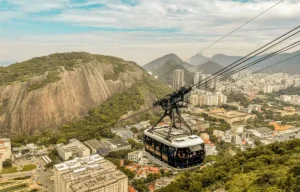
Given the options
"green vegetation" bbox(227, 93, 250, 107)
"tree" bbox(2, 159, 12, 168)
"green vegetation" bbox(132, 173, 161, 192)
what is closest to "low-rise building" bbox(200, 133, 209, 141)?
"green vegetation" bbox(132, 173, 161, 192)

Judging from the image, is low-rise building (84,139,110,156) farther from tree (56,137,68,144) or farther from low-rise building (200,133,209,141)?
low-rise building (200,133,209,141)

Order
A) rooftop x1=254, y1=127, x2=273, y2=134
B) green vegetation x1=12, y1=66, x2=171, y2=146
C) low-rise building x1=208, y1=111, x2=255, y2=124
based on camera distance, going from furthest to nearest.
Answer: low-rise building x1=208, y1=111, x2=255, y2=124, rooftop x1=254, y1=127, x2=273, y2=134, green vegetation x1=12, y1=66, x2=171, y2=146

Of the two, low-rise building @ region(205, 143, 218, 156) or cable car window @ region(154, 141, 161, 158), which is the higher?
cable car window @ region(154, 141, 161, 158)

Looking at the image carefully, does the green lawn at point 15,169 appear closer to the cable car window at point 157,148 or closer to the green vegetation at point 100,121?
the green vegetation at point 100,121

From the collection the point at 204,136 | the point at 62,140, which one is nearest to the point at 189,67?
the point at 204,136

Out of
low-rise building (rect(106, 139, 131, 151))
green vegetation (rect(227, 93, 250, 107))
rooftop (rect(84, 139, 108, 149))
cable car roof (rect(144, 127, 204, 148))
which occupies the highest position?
cable car roof (rect(144, 127, 204, 148))

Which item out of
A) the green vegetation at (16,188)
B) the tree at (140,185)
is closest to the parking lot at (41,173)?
the green vegetation at (16,188)

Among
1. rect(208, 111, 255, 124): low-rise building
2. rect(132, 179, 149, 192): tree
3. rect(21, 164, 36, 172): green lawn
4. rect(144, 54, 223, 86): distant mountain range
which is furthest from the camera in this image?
rect(144, 54, 223, 86): distant mountain range

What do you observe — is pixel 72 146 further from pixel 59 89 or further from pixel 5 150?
pixel 59 89
